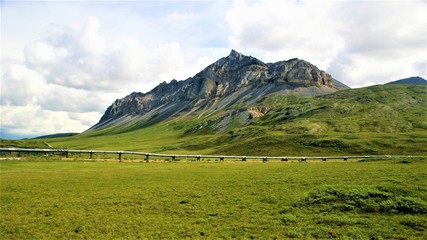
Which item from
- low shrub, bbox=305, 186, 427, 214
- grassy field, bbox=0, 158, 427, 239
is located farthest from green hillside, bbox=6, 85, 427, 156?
low shrub, bbox=305, 186, 427, 214

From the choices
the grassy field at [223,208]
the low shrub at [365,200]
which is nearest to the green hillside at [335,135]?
the grassy field at [223,208]

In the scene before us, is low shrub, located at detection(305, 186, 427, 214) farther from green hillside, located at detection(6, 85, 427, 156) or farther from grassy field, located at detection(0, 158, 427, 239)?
green hillside, located at detection(6, 85, 427, 156)

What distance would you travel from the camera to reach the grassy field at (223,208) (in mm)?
18438

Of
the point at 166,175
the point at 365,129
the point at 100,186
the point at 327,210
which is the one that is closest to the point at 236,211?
the point at 327,210

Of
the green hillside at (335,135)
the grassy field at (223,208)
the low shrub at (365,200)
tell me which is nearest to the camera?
the grassy field at (223,208)

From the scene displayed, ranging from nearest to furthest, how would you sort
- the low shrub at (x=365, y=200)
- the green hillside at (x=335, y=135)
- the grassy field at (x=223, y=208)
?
the grassy field at (x=223, y=208) < the low shrub at (x=365, y=200) < the green hillside at (x=335, y=135)

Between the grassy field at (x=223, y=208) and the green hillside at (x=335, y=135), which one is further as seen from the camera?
the green hillside at (x=335, y=135)

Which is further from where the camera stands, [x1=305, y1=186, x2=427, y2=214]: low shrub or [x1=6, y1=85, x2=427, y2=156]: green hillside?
[x1=6, y1=85, x2=427, y2=156]: green hillside

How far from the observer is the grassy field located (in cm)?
1844

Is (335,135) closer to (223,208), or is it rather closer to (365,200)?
(365,200)

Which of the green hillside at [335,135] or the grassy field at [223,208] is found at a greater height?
the green hillside at [335,135]

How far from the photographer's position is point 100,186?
31359 mm

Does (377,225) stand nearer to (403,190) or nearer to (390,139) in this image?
(403,190)

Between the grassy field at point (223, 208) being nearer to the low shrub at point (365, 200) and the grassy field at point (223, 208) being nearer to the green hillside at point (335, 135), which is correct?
the low shrub at point (365, 200)
